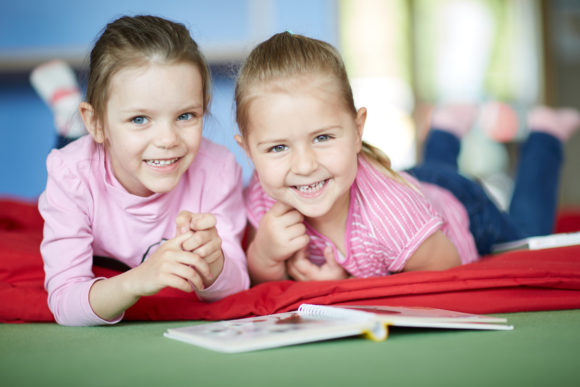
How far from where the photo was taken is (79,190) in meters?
1.18

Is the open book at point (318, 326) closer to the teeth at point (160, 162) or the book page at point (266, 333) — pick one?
the book page at point (266, 333)

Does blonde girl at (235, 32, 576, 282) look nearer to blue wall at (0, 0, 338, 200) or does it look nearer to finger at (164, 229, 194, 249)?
finger at (164, 229, 194, 249)

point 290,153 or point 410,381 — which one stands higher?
point 290,153

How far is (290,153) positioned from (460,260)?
0.50 m

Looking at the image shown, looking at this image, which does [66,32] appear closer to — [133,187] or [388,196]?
[133,187]

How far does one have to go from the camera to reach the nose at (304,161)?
112 cm

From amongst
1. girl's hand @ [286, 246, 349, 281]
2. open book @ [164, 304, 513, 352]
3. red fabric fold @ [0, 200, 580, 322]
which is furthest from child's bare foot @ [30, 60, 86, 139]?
open book @ [164, 304, 513, 352]

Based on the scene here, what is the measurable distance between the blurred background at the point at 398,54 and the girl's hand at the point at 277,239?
7.90 feet

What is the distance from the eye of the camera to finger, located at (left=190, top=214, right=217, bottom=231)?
100cm

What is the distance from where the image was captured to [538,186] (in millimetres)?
1973

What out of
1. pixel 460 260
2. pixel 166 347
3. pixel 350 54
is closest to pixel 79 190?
pixel 166 347

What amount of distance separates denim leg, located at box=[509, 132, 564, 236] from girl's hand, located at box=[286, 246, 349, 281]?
803 millimetres

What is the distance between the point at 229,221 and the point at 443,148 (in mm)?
1042

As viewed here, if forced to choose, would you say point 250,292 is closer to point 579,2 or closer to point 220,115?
point 220,115
